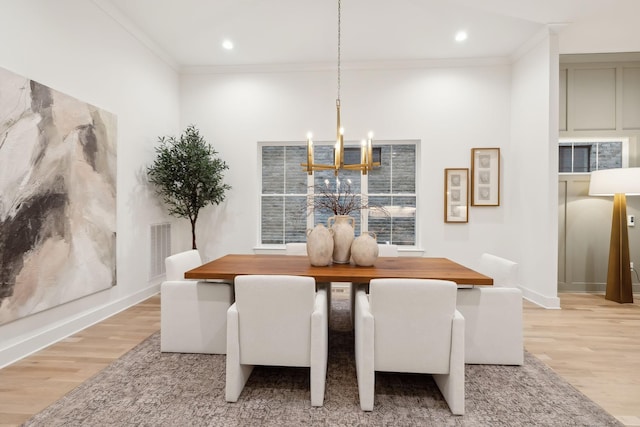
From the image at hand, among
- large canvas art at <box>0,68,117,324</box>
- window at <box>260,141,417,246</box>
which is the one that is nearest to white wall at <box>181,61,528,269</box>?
window at <box>260,141,417,246</box>

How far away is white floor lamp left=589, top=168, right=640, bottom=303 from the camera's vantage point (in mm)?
3728

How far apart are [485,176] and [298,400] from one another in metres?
3.88

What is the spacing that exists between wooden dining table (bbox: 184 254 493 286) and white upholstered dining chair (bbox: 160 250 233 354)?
17cm

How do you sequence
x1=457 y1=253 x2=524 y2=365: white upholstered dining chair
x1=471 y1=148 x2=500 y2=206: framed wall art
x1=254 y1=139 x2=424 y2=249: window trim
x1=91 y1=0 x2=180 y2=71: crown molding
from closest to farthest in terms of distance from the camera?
x1=457 y1=253 x2=524 y2=365: white upholstered dining chair, x1=91 y1=0 x2=180 y2=71: crown molding, x1=471 y1=148 x2=500 y2=206: framed wall art, x1=254 y1=139 x2=424 y2=249: window trim

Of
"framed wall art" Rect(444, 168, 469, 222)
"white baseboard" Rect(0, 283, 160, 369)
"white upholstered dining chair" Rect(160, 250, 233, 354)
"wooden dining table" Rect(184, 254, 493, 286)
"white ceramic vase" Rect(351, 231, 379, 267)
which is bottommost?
"white baseboard" Rect(0, 283, 160, 369)

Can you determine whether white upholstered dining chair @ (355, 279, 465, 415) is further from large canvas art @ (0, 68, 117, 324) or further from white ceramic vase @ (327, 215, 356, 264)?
large canvas art @ (0, 68, 117, 324)

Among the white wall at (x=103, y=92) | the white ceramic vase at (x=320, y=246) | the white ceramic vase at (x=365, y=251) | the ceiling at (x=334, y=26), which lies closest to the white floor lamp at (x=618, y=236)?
the ceiling at (x=334, y=26)

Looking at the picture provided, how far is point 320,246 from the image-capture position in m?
2.46

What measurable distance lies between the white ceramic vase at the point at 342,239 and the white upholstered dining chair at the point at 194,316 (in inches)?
33.6

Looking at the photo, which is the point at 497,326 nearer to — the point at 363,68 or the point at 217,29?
the point at 363,68

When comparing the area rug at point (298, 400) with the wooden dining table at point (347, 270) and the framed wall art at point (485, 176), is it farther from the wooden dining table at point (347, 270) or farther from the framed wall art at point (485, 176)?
the framed wall art at point (485, 176)

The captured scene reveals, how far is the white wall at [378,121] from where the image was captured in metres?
4.50

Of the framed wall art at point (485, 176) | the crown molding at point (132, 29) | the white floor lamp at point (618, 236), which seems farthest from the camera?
the framed wall art at point (485, 176)

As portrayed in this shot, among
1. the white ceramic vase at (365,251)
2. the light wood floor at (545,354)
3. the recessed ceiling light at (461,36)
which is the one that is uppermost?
the recessed ceiling light at (461,36)
